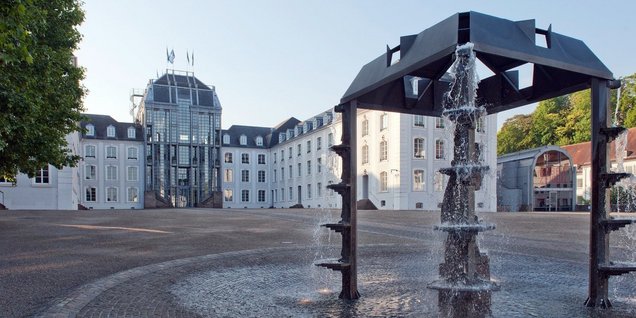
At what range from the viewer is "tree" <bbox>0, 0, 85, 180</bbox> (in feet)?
38.3

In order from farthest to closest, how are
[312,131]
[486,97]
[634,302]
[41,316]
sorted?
[312,131] < [486,97] < [634,302] < [41,316]

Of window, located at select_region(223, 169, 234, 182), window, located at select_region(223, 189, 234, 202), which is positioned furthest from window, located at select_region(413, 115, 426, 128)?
window, located at select_region(223, 189, 234, 202)

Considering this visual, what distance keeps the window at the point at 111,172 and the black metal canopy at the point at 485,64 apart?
63.6m

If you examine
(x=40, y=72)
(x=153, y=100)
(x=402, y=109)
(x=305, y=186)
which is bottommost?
(x=305, y=186)

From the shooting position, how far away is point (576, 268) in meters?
8.40

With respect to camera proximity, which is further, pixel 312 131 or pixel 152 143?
pixel 152 143

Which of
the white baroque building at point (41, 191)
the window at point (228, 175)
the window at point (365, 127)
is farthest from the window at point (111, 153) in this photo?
the window at point (365, 127)

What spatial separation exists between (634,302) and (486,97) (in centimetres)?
324

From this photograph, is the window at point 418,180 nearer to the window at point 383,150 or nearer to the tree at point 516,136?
the window at point 383,150

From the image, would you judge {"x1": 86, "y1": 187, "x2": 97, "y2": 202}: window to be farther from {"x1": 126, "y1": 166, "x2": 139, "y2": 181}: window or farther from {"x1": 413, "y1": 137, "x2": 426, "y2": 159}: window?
{"x1": 413, "y1": 137, "x2": 426, "y2": 159}: window

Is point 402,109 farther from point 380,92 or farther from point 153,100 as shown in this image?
point 153,100

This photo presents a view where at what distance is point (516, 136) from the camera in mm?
66812

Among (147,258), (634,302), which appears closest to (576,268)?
(634,302)

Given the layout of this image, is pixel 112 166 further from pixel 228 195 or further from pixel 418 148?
pixel 418 148
